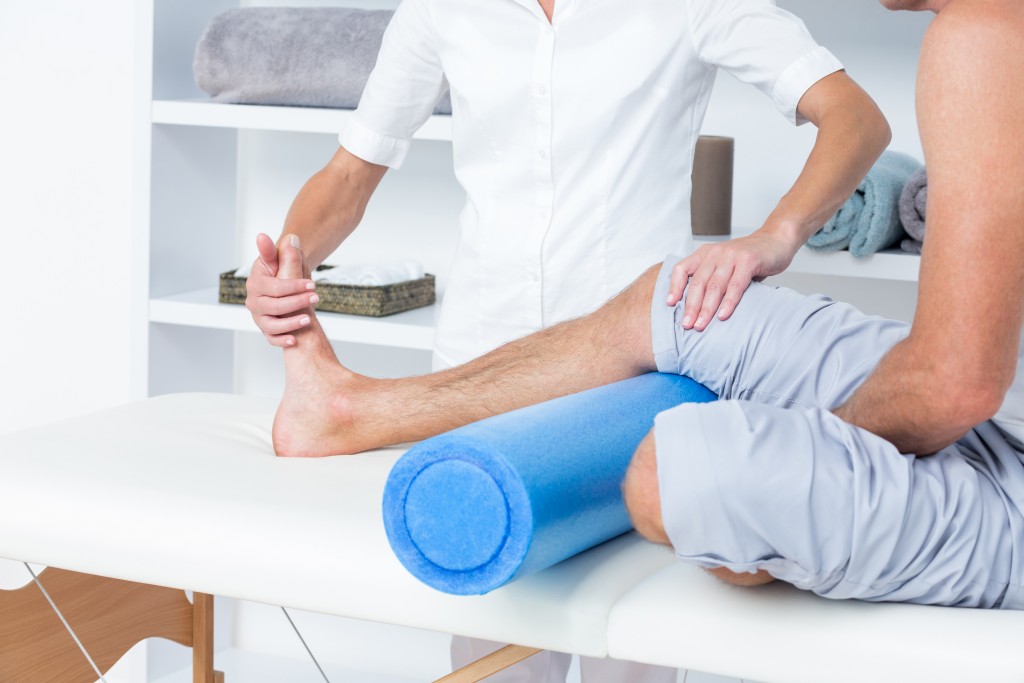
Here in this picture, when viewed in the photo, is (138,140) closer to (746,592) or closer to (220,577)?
(220,577)

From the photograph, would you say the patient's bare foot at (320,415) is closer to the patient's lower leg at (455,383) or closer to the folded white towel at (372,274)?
the patient's lower leg at (455,383)

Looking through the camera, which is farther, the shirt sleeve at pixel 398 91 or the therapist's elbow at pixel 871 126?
the shirt sleeve at pixel 398 91

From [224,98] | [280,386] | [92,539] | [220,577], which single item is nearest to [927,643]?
[220,577]

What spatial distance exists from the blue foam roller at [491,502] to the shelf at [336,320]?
1.02 m

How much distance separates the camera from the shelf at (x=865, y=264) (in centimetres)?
174

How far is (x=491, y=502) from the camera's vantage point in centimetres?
86

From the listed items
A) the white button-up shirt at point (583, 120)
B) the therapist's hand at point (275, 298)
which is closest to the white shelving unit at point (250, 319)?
the white button-up shirt at point (583, 120)

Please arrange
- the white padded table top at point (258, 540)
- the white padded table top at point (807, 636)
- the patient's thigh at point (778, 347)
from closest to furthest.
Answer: the white padded table top at point (807, 636) → the white padded table top at point (258, 540) → the patient's thigh at point (778, 347)

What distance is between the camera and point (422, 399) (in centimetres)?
129

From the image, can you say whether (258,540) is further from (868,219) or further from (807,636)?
(868,219)

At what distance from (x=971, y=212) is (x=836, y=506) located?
A: 0.74 ft

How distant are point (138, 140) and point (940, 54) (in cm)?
158

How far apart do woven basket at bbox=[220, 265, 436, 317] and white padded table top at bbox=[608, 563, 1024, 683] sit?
45.9 inches

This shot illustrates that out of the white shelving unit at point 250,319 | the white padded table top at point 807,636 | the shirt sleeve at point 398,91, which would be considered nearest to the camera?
the white padded table top at point 807,636
